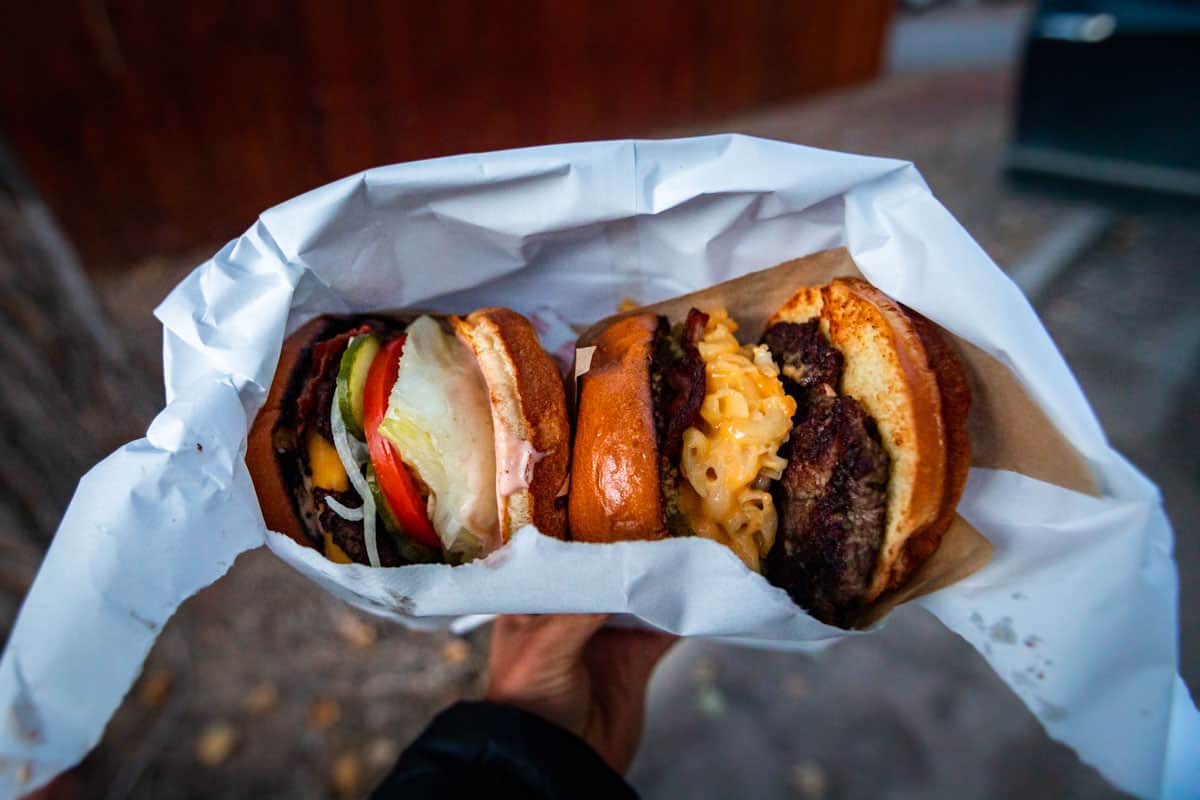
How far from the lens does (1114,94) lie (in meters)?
5.67

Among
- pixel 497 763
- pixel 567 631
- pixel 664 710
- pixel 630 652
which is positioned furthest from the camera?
pixel 664 710

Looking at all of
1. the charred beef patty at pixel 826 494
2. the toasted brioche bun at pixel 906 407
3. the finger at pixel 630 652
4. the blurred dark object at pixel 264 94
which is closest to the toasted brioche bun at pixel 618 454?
the charred beef patty at pixel 826 494

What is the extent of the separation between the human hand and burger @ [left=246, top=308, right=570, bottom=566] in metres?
0.36

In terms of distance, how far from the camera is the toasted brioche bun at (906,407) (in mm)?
1222

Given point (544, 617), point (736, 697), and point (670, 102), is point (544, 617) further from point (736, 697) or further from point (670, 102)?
point (670, 102)

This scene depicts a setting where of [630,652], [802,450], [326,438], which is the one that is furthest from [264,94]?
[802,450]

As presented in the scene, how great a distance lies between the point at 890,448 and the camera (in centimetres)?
127

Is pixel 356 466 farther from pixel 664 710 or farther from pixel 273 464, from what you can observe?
pixel 664 710

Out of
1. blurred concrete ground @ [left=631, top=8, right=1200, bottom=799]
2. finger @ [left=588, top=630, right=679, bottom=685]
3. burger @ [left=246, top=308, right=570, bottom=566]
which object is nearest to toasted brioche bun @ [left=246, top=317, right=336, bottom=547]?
burger @ [left=246, top=308, right=570, bottom=566]

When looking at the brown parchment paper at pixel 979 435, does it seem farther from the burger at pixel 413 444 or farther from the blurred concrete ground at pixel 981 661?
the blurred concrete ground at pixel 981 661

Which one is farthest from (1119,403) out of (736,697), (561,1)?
(561,1)

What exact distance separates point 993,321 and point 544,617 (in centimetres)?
110

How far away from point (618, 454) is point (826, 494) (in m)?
0.40

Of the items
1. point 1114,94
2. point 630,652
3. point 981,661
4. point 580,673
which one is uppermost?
point 1114,94
